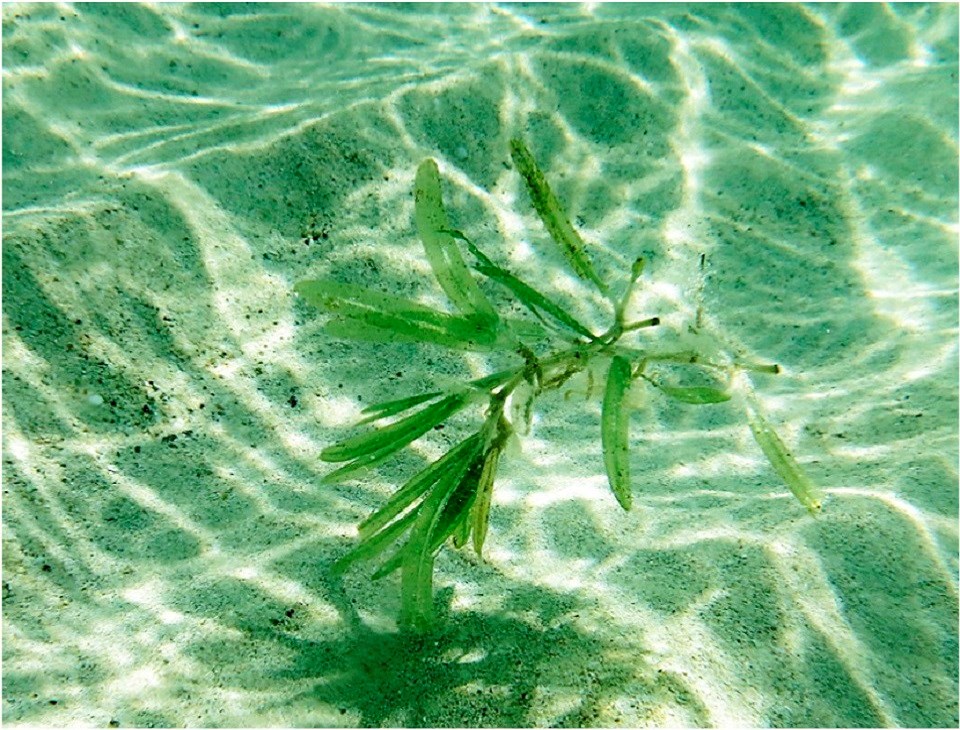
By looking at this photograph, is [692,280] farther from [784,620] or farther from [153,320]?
[153,320]

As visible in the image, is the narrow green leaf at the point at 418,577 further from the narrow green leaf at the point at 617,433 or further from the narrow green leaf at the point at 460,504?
the narrow green leaf at the point at 617,433

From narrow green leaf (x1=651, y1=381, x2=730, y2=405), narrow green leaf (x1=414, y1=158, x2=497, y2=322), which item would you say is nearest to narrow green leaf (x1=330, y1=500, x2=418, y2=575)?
narrow green leaf (x1=414, y1=158, x2=497, y2=322)

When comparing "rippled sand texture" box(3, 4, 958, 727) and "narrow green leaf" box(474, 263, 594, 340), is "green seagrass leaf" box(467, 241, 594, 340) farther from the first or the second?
"rippled sand texture" box(3, 4, 958, 727)

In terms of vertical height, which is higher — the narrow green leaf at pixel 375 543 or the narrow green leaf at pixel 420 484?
the narrow green leaf at pixel 420 484

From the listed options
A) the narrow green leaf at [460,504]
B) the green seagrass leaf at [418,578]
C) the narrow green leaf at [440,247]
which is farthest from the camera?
the narrow green leaf at [440,247]

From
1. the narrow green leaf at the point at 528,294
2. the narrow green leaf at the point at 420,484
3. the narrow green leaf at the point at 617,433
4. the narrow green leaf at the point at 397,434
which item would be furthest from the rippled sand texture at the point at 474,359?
the narrow green leaf at the point at 617,433

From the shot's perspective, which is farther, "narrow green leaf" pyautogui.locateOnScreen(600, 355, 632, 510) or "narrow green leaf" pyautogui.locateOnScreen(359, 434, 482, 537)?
"narrow green leaf" pyautogui.locateOnScreen(359, 434, 482, 537)
